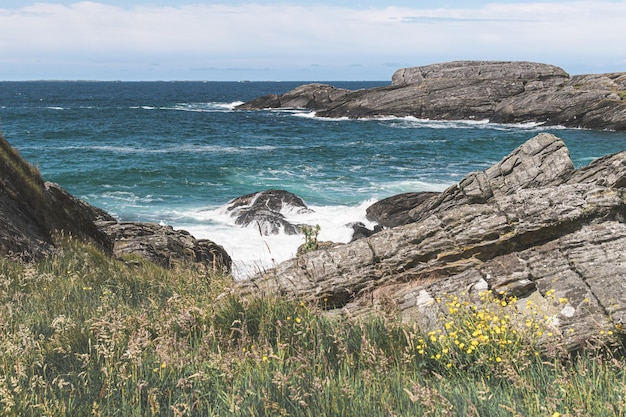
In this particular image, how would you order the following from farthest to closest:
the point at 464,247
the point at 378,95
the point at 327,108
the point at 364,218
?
the point at 327,108 → the point at 378,95 → the point at 364,218 → the point at 464,247

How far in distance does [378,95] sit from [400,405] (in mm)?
91338

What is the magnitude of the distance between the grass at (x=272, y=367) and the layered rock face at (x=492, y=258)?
1702 mm

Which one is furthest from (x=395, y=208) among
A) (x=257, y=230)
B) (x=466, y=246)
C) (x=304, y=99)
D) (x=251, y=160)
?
(x=304, y=99)

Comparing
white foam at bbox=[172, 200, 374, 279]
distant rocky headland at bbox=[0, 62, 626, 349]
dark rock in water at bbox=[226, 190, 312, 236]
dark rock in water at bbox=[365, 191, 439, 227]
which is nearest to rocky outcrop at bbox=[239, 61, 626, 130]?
dark rock in water at bbox=[365, 191, 439, 227]

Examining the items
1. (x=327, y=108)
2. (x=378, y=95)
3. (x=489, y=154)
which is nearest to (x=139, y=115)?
(x=327, y=108)

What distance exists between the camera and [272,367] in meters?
4.56

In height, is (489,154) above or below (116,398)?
below

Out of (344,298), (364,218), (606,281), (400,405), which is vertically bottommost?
(364,218)

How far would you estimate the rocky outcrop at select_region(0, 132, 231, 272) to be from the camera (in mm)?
10031

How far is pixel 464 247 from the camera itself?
32.7 feet

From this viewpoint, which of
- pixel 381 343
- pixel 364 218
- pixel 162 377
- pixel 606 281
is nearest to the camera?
pixel 162 377

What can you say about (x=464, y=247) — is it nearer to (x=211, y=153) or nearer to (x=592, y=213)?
(x=592, y=213)

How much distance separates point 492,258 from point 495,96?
80.0 m

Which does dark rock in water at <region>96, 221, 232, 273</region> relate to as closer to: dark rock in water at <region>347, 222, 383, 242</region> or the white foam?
the white foam
